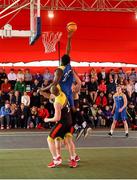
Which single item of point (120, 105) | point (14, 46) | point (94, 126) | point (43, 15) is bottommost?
point (94, 126)

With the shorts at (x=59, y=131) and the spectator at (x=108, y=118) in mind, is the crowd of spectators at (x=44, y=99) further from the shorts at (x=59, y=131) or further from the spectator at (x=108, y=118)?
the shorts at (x=59, y=131)

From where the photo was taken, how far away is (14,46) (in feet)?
88.1

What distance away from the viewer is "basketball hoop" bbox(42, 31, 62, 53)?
25.8m

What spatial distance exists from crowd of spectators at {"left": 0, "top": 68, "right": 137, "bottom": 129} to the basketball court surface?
752 centimetres

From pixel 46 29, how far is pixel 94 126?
6980 millimetres

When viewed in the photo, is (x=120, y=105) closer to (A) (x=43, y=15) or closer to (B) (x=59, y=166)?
(B) (x=59, y=166)

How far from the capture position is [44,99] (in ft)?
78.1

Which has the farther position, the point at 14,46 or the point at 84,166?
the point at 14,46

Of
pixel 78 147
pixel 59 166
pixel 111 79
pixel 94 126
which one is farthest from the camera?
pixel 111 79

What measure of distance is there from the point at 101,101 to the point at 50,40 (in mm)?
4899

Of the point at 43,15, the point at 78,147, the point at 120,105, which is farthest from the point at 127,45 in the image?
the point at 78,147

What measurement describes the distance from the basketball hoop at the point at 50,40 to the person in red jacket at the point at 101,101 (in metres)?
4.31

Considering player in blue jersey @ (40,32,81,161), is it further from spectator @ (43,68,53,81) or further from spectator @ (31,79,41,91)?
spectator @ (43,68,53,81)

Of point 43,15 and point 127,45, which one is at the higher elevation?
point 43,15
